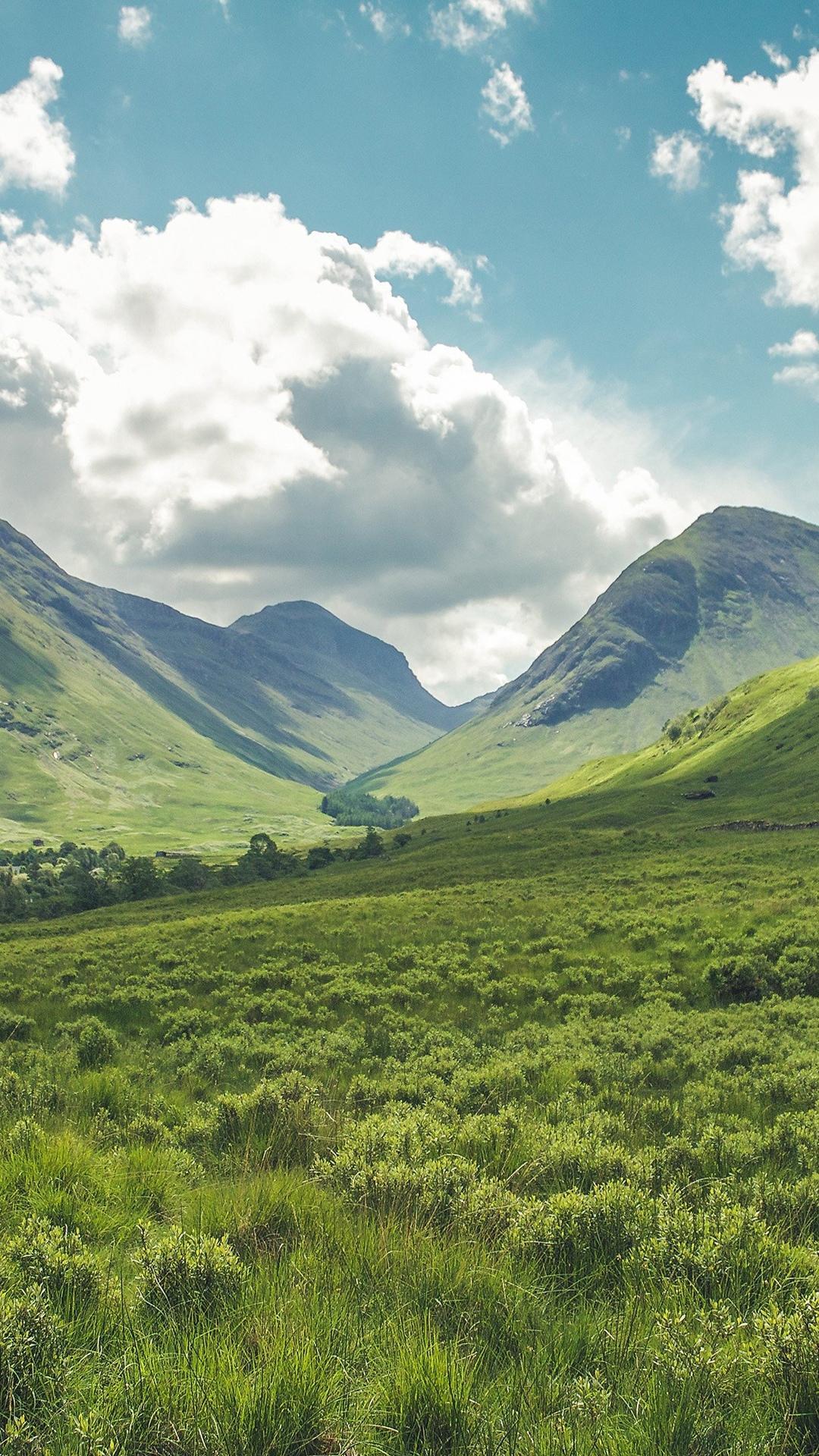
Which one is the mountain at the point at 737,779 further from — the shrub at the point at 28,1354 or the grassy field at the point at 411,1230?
the shrub at the point at 28,1354

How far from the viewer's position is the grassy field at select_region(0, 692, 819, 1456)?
3.88m

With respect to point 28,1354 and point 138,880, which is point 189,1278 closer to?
point 28,1354

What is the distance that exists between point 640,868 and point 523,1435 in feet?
187

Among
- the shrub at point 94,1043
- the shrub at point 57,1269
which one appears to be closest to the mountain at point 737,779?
the shrub at point 94,1043

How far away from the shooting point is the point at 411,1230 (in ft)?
20.4

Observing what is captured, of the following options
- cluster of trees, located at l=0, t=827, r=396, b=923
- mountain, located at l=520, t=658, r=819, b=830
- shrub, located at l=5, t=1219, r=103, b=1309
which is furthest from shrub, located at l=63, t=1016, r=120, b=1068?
mountain, located at l=520, t=658, r=819, b=830

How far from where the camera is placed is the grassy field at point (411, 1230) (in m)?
3.88

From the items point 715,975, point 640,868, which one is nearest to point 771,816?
point 640,868

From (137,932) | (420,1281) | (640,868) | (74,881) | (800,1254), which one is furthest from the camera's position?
(74,881)

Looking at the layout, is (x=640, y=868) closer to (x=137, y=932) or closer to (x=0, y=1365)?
(x=137, y=932)

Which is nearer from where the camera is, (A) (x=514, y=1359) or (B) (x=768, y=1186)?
(A) (x=514, y=1359)

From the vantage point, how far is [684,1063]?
1560 cm

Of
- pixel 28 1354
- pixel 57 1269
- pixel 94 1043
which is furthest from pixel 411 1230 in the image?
pixel 94 1043

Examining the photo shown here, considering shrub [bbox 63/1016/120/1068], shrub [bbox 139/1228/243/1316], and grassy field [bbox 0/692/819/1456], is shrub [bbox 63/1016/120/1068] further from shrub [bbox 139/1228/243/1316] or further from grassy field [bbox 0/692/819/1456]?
shrub [bbox 139/1228/243/1316]
